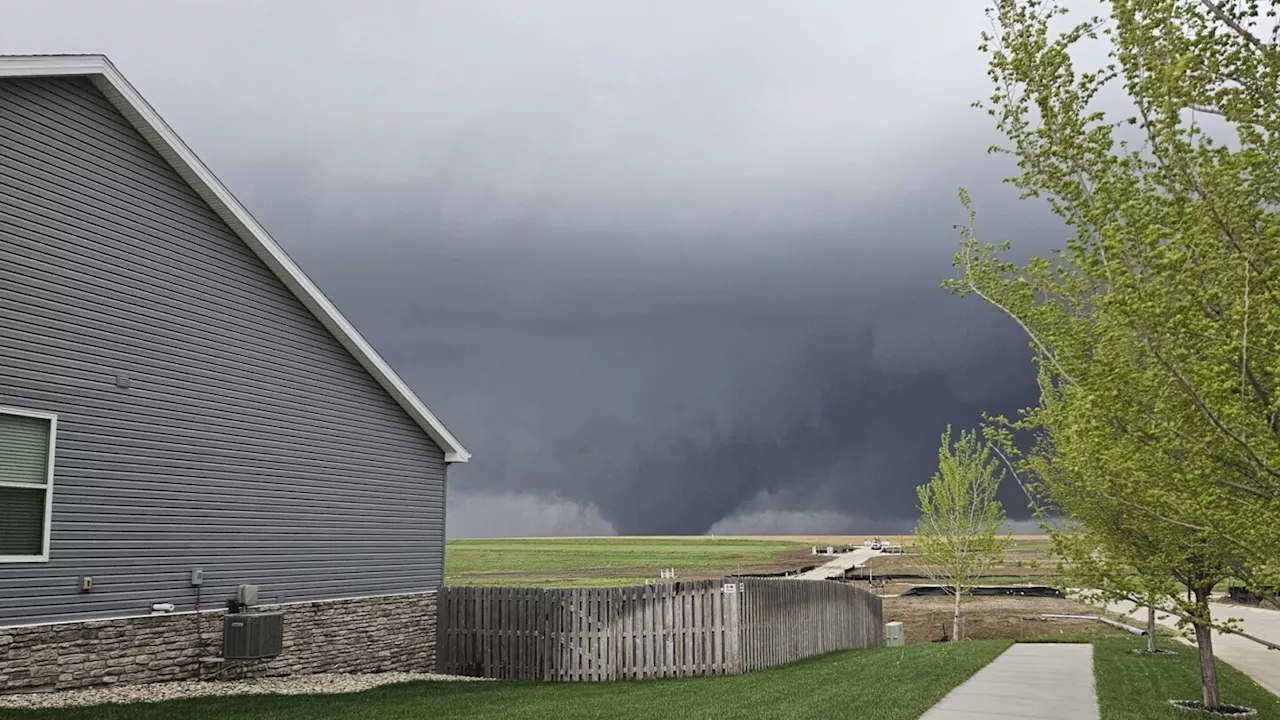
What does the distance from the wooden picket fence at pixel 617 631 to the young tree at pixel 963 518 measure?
1286cm

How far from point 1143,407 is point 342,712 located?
9808mm

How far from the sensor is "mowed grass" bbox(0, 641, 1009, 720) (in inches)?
450

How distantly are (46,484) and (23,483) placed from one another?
0.87 feet

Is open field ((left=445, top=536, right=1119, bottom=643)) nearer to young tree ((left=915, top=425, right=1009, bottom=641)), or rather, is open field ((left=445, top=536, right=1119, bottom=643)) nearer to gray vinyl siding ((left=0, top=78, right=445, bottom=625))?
young tree ((left=915, top=425, right=1009, bottom=641))

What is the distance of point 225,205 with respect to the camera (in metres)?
14.8

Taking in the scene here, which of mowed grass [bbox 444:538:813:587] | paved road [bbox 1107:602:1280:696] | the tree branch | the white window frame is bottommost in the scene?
mowed grass [bbox 444:538:813:587]

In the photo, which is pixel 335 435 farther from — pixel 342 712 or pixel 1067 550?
pixel 1067 550

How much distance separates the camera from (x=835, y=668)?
16672 mm

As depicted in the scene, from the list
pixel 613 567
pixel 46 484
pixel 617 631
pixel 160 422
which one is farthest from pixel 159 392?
pixel 613 567

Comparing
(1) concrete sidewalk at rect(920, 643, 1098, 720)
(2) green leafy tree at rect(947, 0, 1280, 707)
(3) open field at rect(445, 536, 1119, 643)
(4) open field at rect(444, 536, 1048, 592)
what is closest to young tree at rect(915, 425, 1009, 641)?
(3) open field at rect(445, 536, 1119, 643)

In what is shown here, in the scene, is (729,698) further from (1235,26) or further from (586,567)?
(586,567)

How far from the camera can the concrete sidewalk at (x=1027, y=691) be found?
1162 cm

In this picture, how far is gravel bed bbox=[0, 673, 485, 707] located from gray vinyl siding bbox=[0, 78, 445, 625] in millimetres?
939

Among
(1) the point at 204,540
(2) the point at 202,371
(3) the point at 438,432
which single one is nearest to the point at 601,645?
(3) the point at 438,432
